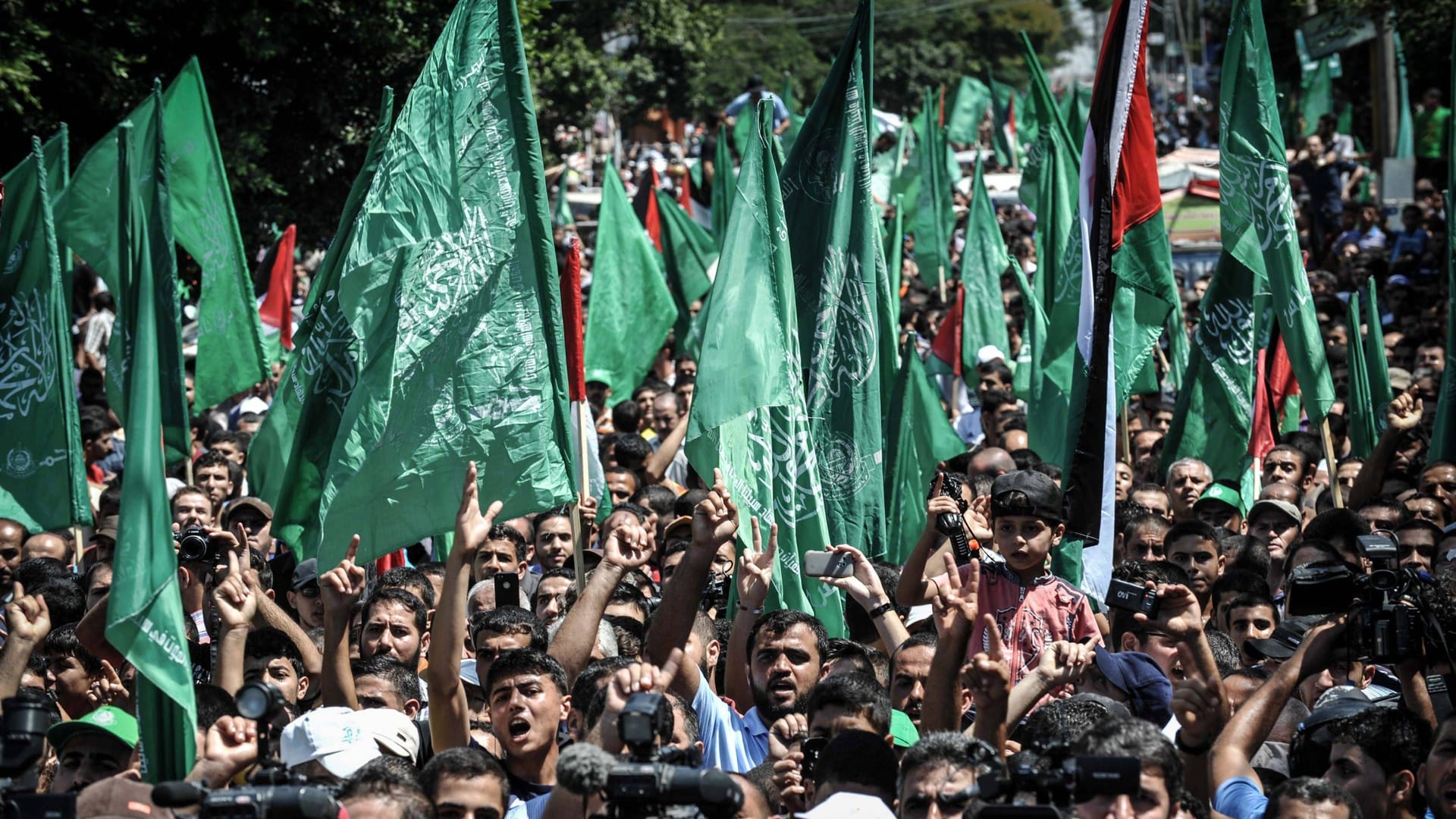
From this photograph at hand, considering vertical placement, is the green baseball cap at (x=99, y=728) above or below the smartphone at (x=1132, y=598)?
below

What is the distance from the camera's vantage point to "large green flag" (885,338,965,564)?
9164mm

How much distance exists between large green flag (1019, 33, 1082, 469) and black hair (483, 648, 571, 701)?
3.24 meters

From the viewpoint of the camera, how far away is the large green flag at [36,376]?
8.62m

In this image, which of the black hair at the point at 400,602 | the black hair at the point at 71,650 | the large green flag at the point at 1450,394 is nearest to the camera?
the black hair at the point at 71,650

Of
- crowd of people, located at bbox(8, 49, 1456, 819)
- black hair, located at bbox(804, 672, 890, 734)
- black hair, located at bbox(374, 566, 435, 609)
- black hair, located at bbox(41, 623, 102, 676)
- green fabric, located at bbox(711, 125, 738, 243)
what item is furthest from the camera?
green fabric, located at bbox(711, 125, 738, 243)

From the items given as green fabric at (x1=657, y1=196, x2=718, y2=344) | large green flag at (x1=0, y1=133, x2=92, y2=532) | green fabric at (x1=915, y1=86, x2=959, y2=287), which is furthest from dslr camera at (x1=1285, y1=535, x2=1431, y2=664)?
green fabric at (x1=915, y1=86, x2=959, y2=287)

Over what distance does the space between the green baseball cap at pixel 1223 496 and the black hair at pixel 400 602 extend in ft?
14.3

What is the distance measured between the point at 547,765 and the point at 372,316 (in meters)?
2.07

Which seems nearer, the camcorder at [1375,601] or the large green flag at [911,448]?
the camcorder at [1375,601]

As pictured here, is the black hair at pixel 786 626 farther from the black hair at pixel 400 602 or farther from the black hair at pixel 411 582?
the black hair at pixel 411 582

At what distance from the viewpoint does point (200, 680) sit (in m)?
6.63

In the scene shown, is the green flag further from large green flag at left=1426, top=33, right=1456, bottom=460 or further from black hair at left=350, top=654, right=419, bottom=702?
black hair at left=350, top=654, right=419, bottom=702

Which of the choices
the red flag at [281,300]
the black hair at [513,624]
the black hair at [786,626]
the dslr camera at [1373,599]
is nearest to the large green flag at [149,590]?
the black hair at [513,624]

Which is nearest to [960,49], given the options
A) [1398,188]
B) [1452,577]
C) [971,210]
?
[1398,188]
